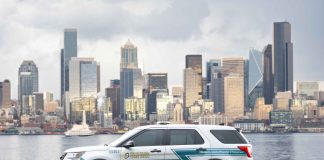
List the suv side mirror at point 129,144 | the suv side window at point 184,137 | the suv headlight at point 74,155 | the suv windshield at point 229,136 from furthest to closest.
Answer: the suv windshield at point 229,136, the suv side window at point 184,137, the suv headlight at point 74,155, the suv side mirror at point 129,144

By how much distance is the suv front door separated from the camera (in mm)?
23203

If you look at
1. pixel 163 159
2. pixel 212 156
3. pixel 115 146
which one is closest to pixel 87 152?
pixel 115 146

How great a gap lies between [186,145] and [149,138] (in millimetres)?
1129

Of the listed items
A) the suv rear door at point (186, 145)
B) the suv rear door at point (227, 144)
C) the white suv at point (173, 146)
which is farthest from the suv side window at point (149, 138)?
the suv rear door at point (227, 144)

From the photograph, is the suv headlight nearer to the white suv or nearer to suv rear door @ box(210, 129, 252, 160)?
the white suv

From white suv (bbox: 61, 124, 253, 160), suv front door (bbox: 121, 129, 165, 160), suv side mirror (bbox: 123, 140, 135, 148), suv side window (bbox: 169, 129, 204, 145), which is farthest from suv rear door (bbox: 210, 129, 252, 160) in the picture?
suv side mirror (bbox: 123, 140, 135, 148)

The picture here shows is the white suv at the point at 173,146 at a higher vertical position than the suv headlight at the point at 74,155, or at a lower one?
higher

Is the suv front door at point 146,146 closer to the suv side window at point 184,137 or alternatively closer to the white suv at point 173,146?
the white suv at point 173,146

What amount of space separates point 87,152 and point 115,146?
0.85 meters

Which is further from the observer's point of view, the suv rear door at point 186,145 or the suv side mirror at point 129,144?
the suv rear door at point 186,145

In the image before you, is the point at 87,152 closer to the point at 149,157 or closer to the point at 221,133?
the point at 149,157

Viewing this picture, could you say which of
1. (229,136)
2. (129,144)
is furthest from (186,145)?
(129,144)

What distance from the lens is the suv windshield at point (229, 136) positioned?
933 inches

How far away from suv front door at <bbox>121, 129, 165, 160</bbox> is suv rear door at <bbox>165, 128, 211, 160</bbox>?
0.21m
